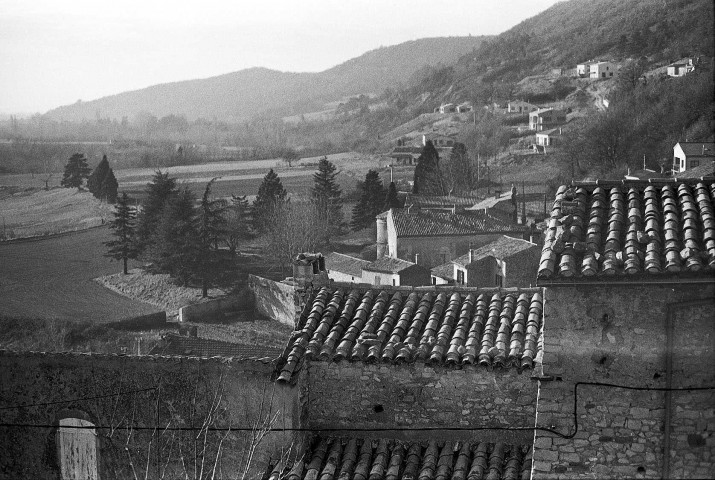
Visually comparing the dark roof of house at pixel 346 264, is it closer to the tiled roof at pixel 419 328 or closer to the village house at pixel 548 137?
the tiled roof at pixel 419 328

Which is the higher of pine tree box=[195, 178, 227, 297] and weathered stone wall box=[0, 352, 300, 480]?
weathered stone wall box=[0, 352, 300, 480]

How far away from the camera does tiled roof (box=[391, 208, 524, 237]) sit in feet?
111

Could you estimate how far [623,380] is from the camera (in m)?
5.58

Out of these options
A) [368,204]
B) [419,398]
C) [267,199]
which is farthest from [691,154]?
[419,398]

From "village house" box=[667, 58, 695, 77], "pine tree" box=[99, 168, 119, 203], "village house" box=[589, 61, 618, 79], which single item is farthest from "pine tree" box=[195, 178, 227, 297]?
"village house" box=[589, 61, 618, 79]

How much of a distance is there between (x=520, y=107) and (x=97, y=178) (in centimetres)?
4407

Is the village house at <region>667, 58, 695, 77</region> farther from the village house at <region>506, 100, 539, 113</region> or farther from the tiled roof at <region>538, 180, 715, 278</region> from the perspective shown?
the tiled roof at <region>538, 180, 715, 278</region>

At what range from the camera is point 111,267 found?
32.6 metres

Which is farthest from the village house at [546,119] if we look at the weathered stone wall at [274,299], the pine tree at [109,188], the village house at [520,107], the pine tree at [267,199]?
the weathered stone wall at [274,299]

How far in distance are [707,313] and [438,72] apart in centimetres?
9477

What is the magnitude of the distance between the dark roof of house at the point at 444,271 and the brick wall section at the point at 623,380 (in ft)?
82.3

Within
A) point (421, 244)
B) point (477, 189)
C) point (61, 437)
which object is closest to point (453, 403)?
point (61, 437)

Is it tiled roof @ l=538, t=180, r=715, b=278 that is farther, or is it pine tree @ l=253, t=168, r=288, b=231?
pine tree @ l=253, t=168, r=288, b=231

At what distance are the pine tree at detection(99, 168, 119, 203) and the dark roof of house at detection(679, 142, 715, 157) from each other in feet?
74.2
